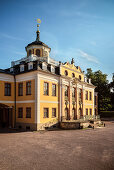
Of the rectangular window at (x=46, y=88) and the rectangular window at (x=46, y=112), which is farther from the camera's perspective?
the rectangular window at (x=46, y=88)

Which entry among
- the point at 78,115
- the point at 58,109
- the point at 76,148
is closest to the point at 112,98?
the point at 78,115

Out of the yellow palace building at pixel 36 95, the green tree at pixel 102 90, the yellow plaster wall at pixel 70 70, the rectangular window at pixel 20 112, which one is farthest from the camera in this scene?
the green tree at pixel 102 90

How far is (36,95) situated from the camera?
79.6ft

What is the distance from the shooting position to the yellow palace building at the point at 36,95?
967 inches

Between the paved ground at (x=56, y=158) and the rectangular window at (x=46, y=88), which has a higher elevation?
the rectangular window at (x=46, y=88)

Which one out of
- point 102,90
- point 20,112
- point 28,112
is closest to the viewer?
point 28,112

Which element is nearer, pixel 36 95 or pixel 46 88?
pixel 36 95

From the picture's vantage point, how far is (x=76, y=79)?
32.7m

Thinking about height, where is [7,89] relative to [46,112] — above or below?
above

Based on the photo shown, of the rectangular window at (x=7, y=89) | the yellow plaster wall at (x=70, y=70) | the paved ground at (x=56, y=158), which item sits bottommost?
the paved ground at (x=56, y=158)

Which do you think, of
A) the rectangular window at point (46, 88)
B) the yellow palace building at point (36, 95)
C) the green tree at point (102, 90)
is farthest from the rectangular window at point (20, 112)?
the green tree at point (102, 90)

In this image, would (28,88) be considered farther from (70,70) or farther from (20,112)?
(70,70)

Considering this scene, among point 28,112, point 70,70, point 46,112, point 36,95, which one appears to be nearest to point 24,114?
point 28,112

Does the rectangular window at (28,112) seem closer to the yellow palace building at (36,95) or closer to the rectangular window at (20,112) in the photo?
the yellow palace building at (36,95)
